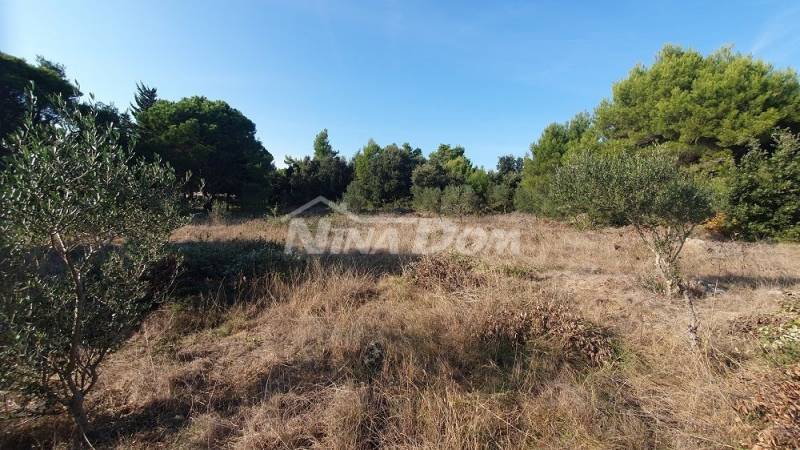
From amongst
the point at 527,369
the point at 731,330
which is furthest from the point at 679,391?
the point at 731,330

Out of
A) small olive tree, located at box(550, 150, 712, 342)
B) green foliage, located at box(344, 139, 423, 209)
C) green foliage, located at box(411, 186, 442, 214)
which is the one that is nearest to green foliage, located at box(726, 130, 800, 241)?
A: small olive tree, located at box(550, 150, 712, 342)

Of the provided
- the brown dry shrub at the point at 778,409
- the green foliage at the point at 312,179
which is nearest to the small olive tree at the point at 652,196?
the brown dry shrub at the point at 778,409

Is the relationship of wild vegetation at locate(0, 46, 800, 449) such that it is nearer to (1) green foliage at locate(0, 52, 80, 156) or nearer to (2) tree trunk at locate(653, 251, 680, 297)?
(2) tree trunk at locate(653, 251, 680, 297)

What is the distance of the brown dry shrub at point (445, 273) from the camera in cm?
552

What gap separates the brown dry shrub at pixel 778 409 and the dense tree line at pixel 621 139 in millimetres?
5290

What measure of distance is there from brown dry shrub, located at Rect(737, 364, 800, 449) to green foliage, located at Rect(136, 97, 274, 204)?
16.4 meters

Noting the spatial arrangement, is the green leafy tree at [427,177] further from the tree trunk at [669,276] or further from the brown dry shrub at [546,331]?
the brown dry shrub at [546,331]

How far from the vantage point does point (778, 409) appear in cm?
196

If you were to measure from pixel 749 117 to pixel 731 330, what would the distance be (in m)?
14.8

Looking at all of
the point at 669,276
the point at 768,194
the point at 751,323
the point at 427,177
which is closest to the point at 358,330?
the point at 751,323

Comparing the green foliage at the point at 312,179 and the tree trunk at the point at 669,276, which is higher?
the green foliage at the point at 312,179

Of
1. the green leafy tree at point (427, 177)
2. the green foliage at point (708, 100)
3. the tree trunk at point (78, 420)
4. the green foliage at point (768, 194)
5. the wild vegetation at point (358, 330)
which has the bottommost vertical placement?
the tree trunk at point (78, 420)

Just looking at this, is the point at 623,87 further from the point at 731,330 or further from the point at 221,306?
the point at 221,306

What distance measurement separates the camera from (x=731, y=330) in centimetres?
365
